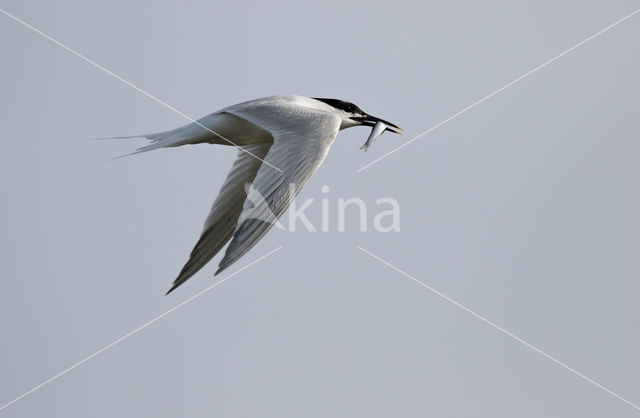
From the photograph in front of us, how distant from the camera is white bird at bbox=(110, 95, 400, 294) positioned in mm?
5453

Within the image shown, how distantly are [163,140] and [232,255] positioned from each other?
190 centimetres

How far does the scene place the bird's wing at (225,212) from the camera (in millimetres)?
7211

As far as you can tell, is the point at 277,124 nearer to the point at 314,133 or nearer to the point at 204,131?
the point at 314,133

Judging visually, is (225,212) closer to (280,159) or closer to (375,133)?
(375,133)

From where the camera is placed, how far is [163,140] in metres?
6.86

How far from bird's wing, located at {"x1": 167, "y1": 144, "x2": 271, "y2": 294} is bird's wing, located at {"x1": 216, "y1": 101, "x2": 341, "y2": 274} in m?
0.95

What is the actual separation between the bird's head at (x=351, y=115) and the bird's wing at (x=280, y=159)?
1.31 m

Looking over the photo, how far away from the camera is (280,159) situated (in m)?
5.88

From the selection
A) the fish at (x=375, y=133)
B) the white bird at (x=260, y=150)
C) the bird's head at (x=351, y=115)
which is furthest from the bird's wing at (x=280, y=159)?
the bird's head at (x=351, y=115)

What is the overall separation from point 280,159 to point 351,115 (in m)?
2.49

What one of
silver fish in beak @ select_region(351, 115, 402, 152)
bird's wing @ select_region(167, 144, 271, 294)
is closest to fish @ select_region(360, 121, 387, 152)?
silver fish in beak @ select_region(351, 115, 402, 152)

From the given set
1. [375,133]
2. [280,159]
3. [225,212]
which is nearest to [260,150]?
[225,212]

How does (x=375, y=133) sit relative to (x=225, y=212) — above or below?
above

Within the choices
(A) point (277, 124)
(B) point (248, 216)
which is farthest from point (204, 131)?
(B) point (248, 216)
